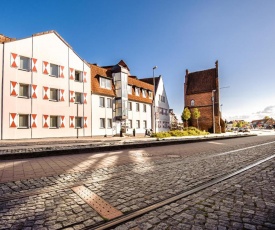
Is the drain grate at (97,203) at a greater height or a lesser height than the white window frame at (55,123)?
lesser

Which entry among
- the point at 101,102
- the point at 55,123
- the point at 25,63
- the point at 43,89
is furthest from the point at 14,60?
the point at 101,102

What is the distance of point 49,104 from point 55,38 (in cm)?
838

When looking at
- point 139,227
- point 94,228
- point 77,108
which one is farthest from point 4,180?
point 77,108

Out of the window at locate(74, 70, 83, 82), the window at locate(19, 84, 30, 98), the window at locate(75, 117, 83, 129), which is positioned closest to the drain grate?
the window at locate(19, 84, 30, 98)

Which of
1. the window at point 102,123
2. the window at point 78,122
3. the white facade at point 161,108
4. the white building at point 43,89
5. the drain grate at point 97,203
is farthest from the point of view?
the white facade at point 161,108

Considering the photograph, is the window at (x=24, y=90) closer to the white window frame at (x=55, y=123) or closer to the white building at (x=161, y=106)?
the white window frame at (x=55, y=123)

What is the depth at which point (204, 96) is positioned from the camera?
4738 cm

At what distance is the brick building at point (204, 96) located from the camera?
149ft

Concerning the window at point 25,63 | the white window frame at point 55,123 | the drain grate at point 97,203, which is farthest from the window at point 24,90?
the drain grate at point 97,203

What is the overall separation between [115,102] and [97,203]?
90.8 ft

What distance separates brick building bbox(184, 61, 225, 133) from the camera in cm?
4537

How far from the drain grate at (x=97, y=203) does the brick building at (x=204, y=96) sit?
42.2 meters

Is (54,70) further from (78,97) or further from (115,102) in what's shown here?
(115,102)

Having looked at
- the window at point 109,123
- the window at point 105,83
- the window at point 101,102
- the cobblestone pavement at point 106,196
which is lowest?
the cobblestone pavement at point 106,196
